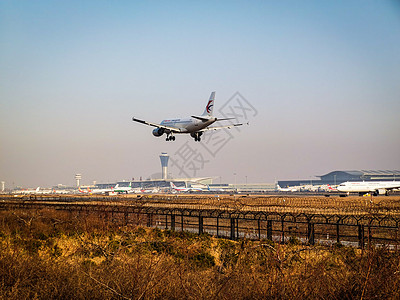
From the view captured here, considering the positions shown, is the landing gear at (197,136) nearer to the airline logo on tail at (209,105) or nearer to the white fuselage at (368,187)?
the airline logo on tail at (209,105)

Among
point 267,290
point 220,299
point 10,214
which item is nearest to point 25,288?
point 220,299

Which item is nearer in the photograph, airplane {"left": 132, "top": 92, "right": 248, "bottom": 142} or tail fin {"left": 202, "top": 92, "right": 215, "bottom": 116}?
airplane {"left": 132, "top": 92, "right": 248, "bottom": 142}

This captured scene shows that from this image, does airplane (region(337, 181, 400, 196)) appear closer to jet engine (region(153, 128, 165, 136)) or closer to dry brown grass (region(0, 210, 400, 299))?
jet engine (region(153, 128, 165, 136))

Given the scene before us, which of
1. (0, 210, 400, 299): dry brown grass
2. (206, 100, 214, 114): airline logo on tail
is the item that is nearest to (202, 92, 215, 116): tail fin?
(206, 100, 214, 114): airline logo on tail

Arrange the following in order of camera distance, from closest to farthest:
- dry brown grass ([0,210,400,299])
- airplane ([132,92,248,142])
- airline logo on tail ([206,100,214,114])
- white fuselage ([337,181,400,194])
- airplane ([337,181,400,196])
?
dry brown grass ([0,210,400,299]) < airplane ([132,92,248,142]) < airline logo on tail ([206,100,214,114]) < airplane ([337,181,400,196]) < white fuselage ([337,181,400,194])

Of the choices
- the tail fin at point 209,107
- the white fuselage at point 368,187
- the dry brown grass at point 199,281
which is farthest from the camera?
the white fuselage at point 368,187

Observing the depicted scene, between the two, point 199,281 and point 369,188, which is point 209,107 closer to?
point 369,188

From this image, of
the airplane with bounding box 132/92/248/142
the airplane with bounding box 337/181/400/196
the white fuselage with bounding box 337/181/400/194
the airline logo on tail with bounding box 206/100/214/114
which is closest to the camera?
the airplane with bounding box 132/92/248/142

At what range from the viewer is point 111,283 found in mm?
11609

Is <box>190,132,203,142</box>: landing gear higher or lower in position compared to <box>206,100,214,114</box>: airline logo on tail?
lower

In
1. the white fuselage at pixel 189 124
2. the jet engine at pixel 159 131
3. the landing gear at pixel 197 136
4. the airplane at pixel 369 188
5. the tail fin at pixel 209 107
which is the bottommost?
the airplane at pixel 369 188

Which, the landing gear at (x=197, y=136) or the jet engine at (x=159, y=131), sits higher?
the jet engine at (x=159, y=131)

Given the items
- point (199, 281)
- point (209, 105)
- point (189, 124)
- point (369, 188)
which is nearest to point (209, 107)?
point (209, 105)

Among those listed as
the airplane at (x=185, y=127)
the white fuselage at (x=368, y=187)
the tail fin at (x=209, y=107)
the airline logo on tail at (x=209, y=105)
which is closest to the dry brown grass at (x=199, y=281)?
the airplane at (x=185, y=127)
